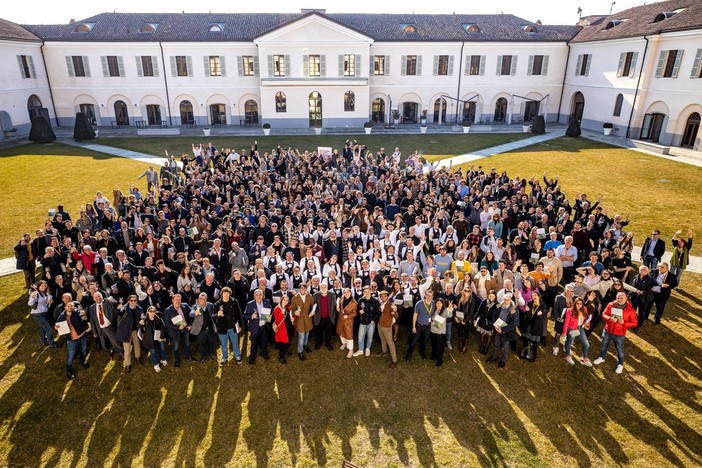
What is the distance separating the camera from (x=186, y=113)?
133 ft

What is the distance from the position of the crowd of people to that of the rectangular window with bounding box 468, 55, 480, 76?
30.1 m

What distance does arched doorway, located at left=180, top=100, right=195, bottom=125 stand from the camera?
4028 cm

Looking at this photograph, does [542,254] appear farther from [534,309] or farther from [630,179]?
[630,179]

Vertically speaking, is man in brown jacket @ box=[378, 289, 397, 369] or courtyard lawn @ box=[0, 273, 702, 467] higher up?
man in brown jacket @ box=[378, 289, 397, 369]

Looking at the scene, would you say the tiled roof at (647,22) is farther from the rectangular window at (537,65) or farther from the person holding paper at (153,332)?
the person holding paper at (153,332)

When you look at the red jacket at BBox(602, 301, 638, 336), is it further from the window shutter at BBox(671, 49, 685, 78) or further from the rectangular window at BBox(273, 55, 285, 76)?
the rectangular window at BBox(273, 55, 285, 76)

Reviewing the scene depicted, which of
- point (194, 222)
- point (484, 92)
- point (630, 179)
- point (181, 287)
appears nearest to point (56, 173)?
point (194, 222)

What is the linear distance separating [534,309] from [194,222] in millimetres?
9315

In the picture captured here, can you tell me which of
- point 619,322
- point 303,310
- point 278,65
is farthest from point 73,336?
point 278,65

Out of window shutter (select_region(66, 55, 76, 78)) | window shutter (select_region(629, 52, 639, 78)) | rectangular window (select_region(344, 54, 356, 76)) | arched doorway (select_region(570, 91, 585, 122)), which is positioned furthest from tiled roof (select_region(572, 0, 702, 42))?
window shutter (select_region(66, 55, 76, 78))

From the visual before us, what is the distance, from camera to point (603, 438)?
295 inches

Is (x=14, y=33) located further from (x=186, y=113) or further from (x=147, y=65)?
(x=186, y=113)

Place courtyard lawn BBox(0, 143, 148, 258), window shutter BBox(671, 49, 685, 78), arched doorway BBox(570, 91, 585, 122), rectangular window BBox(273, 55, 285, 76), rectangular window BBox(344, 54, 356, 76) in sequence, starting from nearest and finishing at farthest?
courtyard lawn BBox(0, 143, 148, 258), window shutter BBox(671, 49, 685, 78), rectangular window BBox(273, 55, 285, 76), rectangular window BBox(344, 54, 356, 76), arched doorway BBox(570, 91, 585, 122)

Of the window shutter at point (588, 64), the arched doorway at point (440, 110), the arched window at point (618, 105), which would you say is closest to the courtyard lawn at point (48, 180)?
the arched doorway at point (440, 110)
